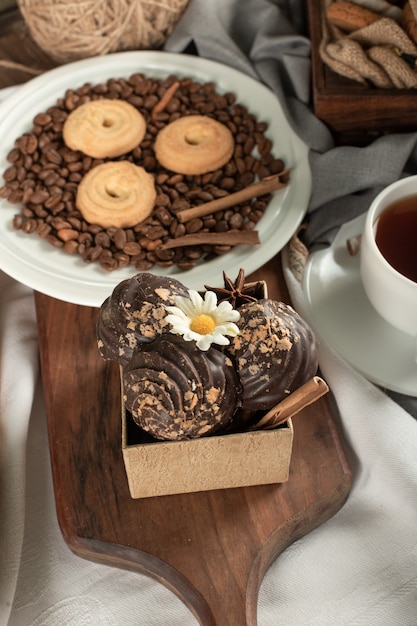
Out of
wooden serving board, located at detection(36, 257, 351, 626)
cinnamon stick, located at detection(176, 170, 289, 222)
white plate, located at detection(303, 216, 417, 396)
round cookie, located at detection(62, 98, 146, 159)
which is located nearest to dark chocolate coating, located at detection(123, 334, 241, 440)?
wooden serving board, located at detection(36, 257, 351, 626)

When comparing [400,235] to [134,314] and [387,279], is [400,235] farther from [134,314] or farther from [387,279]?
[134,314]

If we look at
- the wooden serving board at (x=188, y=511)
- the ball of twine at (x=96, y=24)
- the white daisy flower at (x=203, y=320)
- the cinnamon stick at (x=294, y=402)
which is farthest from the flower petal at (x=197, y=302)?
the ball of twine at (x=96, y=24)

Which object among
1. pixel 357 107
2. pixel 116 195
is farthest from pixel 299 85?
pixel 116 195

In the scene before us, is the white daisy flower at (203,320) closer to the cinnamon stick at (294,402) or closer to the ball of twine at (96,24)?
the cinnamon stick at (294,402)

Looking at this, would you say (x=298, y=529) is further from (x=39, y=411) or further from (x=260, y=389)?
(x=39, y=411)

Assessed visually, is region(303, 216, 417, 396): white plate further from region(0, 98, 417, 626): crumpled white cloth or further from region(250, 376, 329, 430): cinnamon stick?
region(250, 376, 329, 430): cinnamon stick

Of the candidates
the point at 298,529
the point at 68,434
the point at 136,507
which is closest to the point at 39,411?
the point at 68,434
